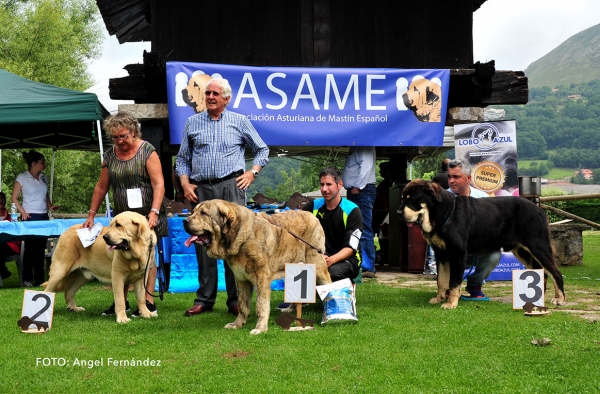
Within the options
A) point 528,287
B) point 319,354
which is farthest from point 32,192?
point 528,287

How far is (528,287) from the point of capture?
5871 millimetres

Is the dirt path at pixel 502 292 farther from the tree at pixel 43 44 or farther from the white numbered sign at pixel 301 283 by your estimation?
the tree at pixel 43 44

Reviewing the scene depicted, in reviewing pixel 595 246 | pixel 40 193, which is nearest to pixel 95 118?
pixel 40 193

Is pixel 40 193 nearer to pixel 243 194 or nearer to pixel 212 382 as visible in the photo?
pixel 243 194

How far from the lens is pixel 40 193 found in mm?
10875

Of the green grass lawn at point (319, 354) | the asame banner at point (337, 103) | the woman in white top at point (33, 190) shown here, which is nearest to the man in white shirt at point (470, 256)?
the green grass lawn at point (319, 354)

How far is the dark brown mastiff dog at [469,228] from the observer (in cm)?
Result: 643

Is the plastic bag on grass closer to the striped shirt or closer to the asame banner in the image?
the striped shirt

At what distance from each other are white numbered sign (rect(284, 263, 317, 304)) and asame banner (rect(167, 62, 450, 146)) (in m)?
4.14

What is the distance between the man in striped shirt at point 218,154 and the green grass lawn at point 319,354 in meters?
1.14

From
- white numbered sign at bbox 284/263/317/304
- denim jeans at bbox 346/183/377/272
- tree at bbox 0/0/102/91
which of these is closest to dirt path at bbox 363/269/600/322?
denim jeans at bbox 346/183/377/272

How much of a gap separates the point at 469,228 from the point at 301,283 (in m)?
2.18

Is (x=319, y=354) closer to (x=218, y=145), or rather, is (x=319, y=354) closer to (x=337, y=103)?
(x=218, y=145)

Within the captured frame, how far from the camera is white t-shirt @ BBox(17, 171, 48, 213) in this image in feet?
35.3
